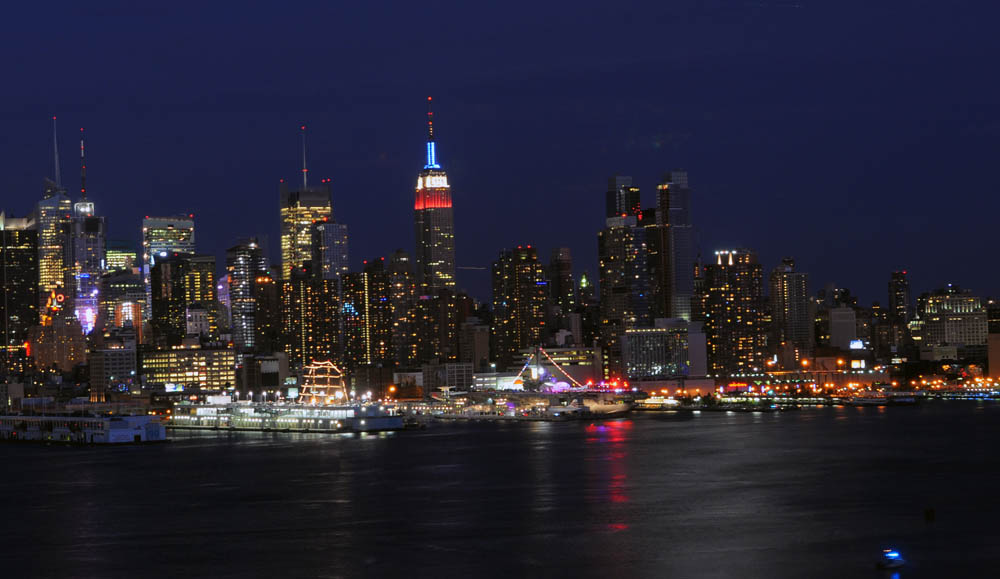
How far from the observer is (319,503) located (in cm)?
4209

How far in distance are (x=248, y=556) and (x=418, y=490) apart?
45.8ft

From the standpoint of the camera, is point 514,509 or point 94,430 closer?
point 514,509

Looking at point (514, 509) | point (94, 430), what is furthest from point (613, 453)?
point (94, 430)

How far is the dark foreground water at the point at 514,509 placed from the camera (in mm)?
30703

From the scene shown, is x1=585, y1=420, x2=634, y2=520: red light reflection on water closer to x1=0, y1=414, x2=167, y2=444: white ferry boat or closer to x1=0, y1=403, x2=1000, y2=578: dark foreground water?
x1=0, y1=403, x2=1000, y2=578: dark foreground water

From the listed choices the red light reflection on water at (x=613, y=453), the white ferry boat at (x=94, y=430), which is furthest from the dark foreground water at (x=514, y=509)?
the white ferry boat at (x=94, y=430)

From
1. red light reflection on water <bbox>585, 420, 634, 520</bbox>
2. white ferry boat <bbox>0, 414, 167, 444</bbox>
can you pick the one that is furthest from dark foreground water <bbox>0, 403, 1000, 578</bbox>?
white ferry boat <bbox>0, 414, 167, 444</bbox>

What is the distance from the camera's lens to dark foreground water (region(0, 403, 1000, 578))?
3070 centimetres

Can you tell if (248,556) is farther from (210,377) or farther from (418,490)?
(210,377)

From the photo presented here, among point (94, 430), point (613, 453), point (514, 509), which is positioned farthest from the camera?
point (94, 430)

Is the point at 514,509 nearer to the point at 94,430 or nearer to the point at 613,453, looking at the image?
the point at 613,453

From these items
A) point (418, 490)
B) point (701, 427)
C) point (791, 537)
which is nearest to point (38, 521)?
point (418, 490)

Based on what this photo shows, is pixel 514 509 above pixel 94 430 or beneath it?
beneath

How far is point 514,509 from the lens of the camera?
40.1 m
